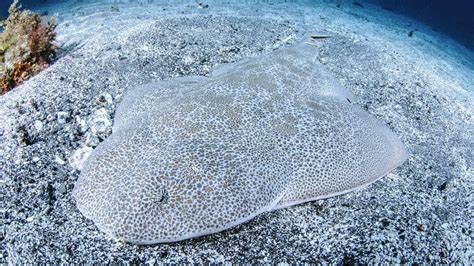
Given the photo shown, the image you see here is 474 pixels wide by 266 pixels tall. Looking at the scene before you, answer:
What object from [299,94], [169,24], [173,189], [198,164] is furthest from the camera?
[169,24]

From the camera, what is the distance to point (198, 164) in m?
2.64

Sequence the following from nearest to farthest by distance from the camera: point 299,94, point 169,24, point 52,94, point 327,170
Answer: point 327,170 < point 299,94 < point 52,94 < point 169,24

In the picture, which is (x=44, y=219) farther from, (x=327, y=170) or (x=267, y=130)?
(x=327, y=170)

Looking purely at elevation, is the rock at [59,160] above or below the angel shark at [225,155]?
below

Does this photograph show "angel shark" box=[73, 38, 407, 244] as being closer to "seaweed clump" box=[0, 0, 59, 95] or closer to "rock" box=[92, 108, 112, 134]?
"rock" box=[92, 108, 112, 134]

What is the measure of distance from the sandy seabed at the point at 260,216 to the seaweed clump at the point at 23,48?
2.08 ft

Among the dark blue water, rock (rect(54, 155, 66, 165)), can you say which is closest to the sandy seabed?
rock (rect(54, 155, 66, 165))

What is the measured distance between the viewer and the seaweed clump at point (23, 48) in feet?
18.3

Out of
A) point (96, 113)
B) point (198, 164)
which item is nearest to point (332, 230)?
point (198, 164)

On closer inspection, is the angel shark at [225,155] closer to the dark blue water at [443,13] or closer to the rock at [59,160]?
the rock at [59,160]

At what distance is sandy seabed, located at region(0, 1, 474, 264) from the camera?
8.92ft

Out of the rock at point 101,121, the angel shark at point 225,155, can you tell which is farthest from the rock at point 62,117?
the angel shark at point 225,155

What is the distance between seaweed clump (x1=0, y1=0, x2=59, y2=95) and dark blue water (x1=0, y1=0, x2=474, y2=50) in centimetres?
1938

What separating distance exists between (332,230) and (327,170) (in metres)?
0.62
